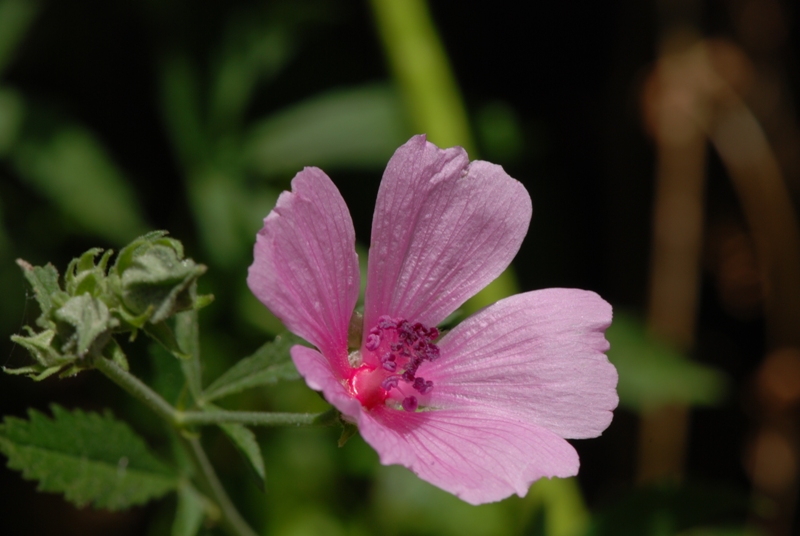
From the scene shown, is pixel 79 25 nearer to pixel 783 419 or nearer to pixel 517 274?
pixel 517 274

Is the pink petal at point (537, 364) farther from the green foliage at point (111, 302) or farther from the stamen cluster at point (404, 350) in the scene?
the green foliage at point (111, 302)

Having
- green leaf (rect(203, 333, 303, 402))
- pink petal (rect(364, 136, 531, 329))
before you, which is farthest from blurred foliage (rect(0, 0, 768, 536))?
pink petal (rect(364, 136, 531, 329))

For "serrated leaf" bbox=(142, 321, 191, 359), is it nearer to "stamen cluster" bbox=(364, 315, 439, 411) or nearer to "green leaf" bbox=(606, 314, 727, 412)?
"stamen cluster" bbox=(364, 315, 439, 411)

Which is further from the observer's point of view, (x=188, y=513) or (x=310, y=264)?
(x=188, y=513)

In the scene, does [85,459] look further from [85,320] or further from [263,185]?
[263,185]

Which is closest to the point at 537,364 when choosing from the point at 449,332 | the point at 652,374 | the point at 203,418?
the point at 449,332

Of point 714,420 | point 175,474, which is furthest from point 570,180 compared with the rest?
point 175,474

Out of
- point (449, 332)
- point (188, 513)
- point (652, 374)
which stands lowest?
point (652, 374)

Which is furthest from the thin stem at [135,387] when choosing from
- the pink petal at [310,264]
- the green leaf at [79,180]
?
the green leaf at [79,180]
